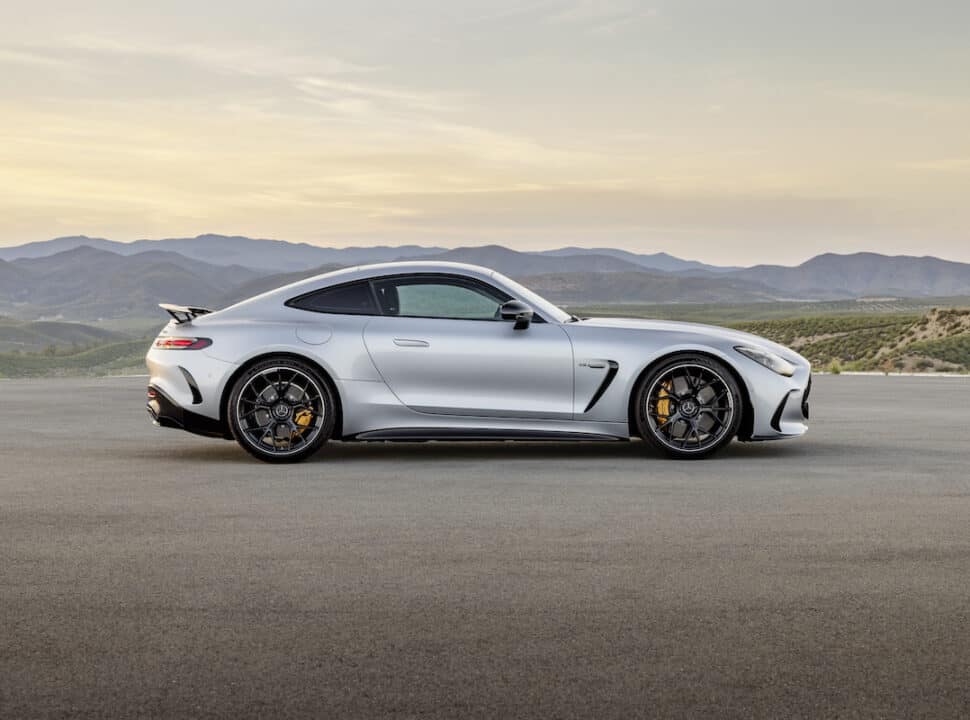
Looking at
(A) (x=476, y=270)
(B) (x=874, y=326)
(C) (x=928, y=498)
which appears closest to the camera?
(C) (x=928, y=498)

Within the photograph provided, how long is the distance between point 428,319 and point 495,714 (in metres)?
6.48

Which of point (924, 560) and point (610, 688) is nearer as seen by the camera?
point (610, 688)

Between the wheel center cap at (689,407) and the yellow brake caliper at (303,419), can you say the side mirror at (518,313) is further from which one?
the yellow brake caliper at (303,419)

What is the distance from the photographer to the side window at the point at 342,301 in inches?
410

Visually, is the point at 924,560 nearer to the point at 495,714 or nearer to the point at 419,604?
the point at 419,604

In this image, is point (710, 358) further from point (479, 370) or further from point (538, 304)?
point (479, 370)

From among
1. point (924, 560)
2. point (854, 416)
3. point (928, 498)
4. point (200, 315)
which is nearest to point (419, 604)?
point (924, 560)

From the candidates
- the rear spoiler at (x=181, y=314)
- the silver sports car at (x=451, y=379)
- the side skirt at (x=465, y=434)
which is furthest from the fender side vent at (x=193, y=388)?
the side skirt at (x=465, y=434)

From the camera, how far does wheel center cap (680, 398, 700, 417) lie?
10.3 m

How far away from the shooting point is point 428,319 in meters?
10.3

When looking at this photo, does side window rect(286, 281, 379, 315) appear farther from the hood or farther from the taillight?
the hood

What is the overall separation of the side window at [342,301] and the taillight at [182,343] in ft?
2.50

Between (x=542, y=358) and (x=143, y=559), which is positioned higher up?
(x=542, y=358)

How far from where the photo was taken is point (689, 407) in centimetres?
1033
